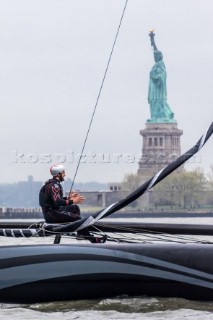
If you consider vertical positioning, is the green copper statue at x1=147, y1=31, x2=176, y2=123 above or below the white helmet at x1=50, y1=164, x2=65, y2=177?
above

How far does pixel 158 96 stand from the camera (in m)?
118

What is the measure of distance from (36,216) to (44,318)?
8790 centimetres

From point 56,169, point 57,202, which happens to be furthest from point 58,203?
point 56,169

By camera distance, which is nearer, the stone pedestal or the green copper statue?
the green copper statue

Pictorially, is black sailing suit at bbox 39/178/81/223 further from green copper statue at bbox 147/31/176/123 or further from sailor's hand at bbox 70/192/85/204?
green copper statue at bbox 147/31/176/123

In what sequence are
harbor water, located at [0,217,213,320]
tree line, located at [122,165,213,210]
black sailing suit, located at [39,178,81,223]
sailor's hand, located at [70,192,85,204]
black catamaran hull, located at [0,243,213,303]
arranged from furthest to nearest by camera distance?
tree line, located at [122,165,213,210], black sailing suit, located at [39,178,81,223], sailor's hand, located at [70,192,85,204], black catamaran hull, located at [0,243,213,303], harbor water, located at [0,217,213,320]

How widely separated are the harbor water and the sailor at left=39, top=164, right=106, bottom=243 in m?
0.93

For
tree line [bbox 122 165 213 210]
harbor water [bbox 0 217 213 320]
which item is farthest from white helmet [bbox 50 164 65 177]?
tree line [bbox 122 165 213 210]

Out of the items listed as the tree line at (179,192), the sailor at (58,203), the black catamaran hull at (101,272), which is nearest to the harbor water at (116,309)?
the black catamaran hull at (101,272)

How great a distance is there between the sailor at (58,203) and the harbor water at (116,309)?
0.93 meters

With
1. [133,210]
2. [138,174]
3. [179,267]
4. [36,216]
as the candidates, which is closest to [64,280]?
[179,267]

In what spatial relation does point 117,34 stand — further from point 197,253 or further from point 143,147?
point 143,147

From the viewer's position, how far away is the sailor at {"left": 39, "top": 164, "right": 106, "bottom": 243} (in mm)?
11023

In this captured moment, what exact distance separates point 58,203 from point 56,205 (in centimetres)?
4
